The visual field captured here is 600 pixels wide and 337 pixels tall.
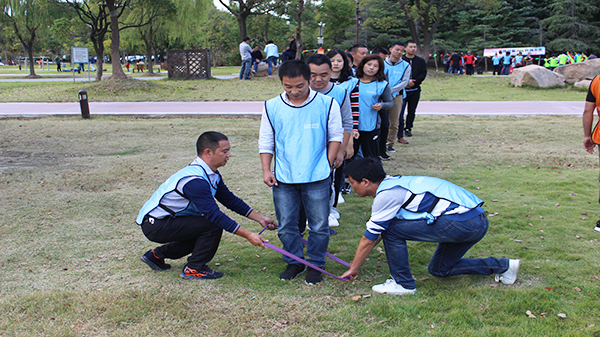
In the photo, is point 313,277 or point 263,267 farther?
point 263,267

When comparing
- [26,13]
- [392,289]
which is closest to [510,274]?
[392,289]

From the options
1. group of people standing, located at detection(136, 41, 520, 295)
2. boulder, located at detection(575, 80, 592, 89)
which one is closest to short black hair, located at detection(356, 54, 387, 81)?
group of people standing, located at detection(136, 41, 520, 295)

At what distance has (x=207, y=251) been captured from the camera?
355 centimetres

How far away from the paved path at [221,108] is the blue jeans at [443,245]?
29.7 feet

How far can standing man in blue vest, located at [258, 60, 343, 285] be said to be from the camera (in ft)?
11.1

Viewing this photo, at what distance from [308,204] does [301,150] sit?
1.36 ft

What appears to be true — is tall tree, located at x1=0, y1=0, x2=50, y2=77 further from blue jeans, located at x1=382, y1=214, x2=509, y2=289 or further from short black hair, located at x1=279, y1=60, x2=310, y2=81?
blue jeans, located at x1=382, y1=214, x2=509, y2=289

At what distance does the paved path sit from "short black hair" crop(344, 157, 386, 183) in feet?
30.2

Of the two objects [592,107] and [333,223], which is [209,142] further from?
[592,107]

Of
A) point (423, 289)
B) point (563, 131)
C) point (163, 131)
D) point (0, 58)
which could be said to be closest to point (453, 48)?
point (563, 131)

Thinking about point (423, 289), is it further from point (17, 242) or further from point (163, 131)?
point (163, 131)

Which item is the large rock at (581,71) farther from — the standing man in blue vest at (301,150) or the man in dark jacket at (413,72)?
the standing man in blue vest at (301,150)

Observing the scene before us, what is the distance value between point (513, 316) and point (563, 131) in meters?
7.90

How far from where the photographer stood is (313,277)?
3570 mm
